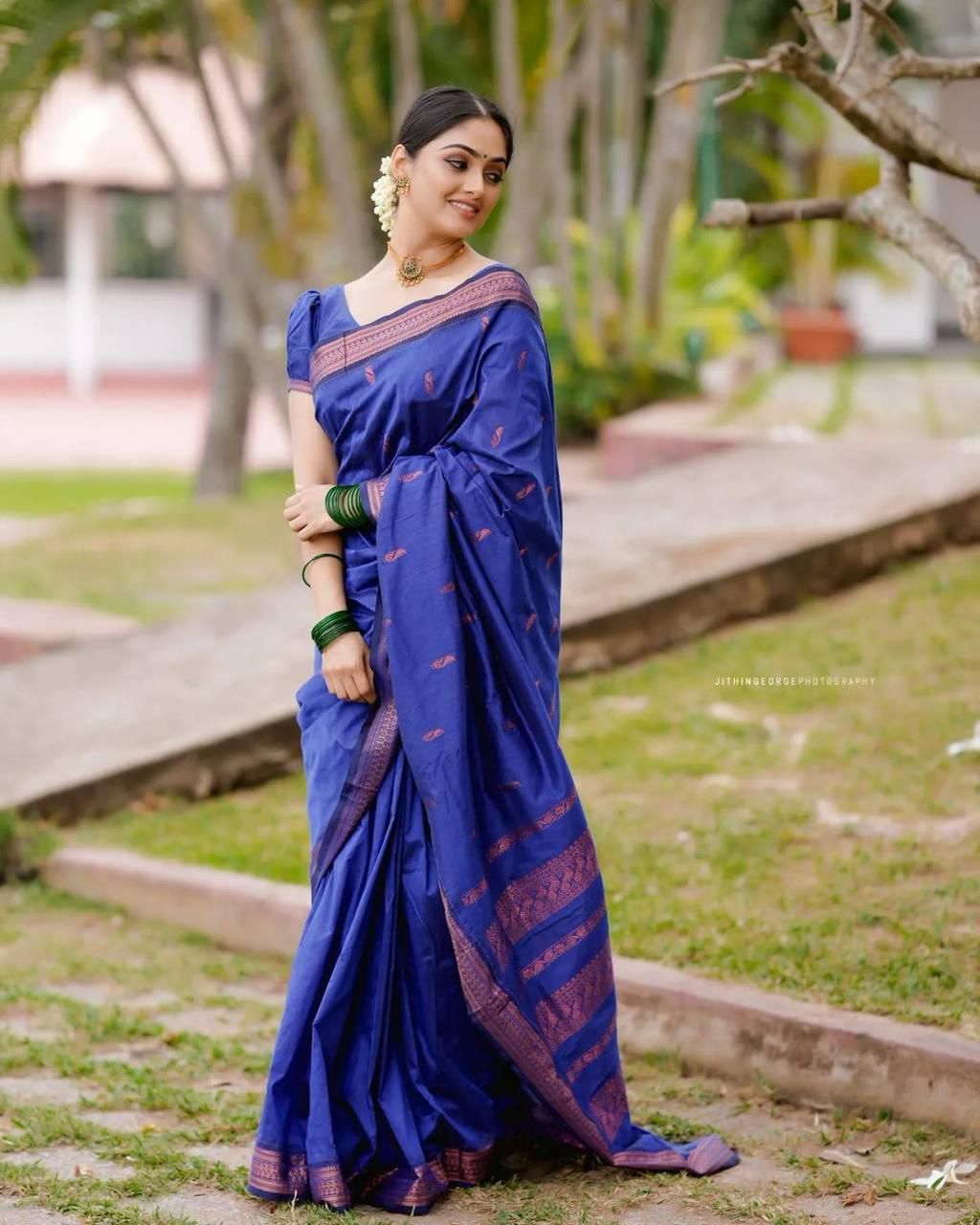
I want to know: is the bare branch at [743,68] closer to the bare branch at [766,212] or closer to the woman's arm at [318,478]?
the bare branch at [766,212]

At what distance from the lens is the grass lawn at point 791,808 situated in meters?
4.20

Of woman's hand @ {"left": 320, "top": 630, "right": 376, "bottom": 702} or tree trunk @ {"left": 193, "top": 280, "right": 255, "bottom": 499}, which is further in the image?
tree trunk @ {"left": 193, "top": 280, "right": 255, "bottom": 499}

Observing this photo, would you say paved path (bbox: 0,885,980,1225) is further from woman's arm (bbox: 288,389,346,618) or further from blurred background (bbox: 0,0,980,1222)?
woman's arm (bbox: 288,389,346,618)

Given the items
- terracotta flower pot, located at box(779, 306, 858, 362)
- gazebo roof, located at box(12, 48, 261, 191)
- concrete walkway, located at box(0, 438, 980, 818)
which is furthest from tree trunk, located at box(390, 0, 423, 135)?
gazebo roof, located at box(12, 48, 261, 191)

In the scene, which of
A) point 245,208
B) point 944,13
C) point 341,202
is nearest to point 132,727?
point 341,202

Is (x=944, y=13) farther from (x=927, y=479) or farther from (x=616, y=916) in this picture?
(x=616, y=916)

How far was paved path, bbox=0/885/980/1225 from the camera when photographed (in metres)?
3.22

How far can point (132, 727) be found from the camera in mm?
6016

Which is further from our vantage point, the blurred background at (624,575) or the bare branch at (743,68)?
the blurred background at (624,575)

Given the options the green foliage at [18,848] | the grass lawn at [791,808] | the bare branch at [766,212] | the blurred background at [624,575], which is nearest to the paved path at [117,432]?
the blurred background at [624,575]

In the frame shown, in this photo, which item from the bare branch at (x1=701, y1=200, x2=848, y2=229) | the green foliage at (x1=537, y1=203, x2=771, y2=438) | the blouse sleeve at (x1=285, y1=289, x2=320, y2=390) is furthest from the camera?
the green foliage at (x1=537, y1=203, x2=771, y2=438)

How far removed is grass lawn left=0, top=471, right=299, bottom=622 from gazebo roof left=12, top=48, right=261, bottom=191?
15073 mm

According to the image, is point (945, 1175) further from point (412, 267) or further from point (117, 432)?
point (117, 432)

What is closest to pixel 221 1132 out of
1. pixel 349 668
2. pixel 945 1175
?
pixel 349 668
